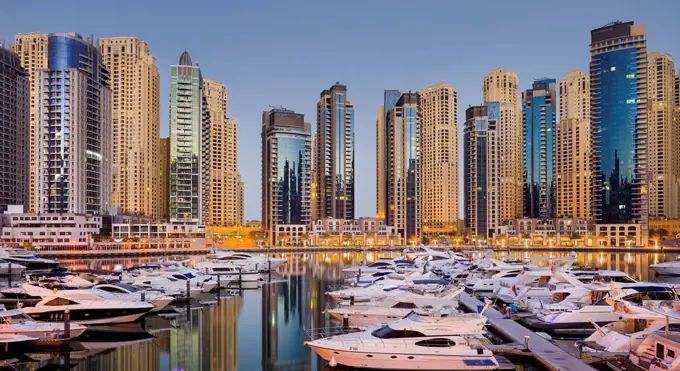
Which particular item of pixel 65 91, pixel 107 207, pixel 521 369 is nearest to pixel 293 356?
pixel 521 369

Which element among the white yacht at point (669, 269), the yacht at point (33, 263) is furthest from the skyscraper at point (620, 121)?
the yacht at point (33, 263)

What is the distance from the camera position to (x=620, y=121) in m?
183

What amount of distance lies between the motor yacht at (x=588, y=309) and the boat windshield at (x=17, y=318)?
28141 millimetres

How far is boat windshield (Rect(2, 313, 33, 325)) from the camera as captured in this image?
31312mm

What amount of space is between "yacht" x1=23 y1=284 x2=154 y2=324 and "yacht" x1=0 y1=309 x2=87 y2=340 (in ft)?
7.96

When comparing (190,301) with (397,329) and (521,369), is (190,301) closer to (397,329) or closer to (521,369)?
(397,329)

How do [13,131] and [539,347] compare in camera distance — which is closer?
[539,347]

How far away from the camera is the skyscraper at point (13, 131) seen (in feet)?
568

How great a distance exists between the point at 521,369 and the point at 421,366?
186 inches

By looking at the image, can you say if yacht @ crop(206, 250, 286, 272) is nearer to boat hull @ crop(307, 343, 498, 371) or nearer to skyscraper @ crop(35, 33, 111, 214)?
boat hull @ crop(307, 343, 498, 371)

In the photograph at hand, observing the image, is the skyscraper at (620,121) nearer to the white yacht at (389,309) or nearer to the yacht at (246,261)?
the yacht at (246,261)

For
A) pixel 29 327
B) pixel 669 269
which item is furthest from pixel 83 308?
pixel 669 269

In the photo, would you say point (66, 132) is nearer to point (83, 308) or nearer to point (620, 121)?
point (83, 308)

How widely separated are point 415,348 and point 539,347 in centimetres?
669
